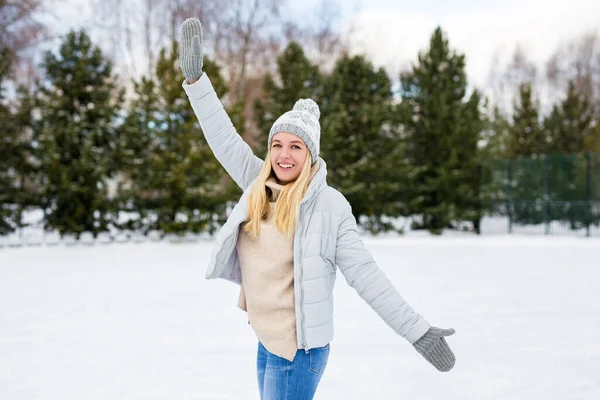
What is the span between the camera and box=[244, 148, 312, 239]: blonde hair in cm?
205

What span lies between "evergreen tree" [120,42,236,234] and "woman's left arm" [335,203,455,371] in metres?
Answer: 15.3

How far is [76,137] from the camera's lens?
16.8 meters

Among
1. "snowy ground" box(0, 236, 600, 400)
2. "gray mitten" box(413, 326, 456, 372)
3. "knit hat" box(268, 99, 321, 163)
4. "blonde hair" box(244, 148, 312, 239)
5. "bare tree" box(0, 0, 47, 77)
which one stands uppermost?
"bare tree" box(0, 0, 47, 77)

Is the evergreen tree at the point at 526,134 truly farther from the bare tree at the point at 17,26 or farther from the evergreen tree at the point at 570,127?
the bare tree at the point at 17,26

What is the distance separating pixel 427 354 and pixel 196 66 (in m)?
1.45

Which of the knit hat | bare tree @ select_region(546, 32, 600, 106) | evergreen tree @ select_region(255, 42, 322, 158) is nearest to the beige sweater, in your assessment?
the knit hat

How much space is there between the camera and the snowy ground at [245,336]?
4.21 meters

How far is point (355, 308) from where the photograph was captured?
Answer: 720 cm

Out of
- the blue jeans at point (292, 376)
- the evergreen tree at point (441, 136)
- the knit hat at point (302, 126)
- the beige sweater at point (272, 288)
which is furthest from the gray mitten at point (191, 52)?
the evergreen tree at point (441, 136)

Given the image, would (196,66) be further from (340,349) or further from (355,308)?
(355,308)

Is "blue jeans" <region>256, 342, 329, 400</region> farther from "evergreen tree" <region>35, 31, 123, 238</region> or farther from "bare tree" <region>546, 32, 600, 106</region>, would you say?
"bare tree" <region>546, 32, 600, 106</region>

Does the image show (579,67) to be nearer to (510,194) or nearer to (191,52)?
(510,194)

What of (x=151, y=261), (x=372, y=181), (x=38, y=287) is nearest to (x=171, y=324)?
(x=38, y=287)

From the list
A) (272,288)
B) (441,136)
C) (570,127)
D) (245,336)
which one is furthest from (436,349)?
(570,127)
